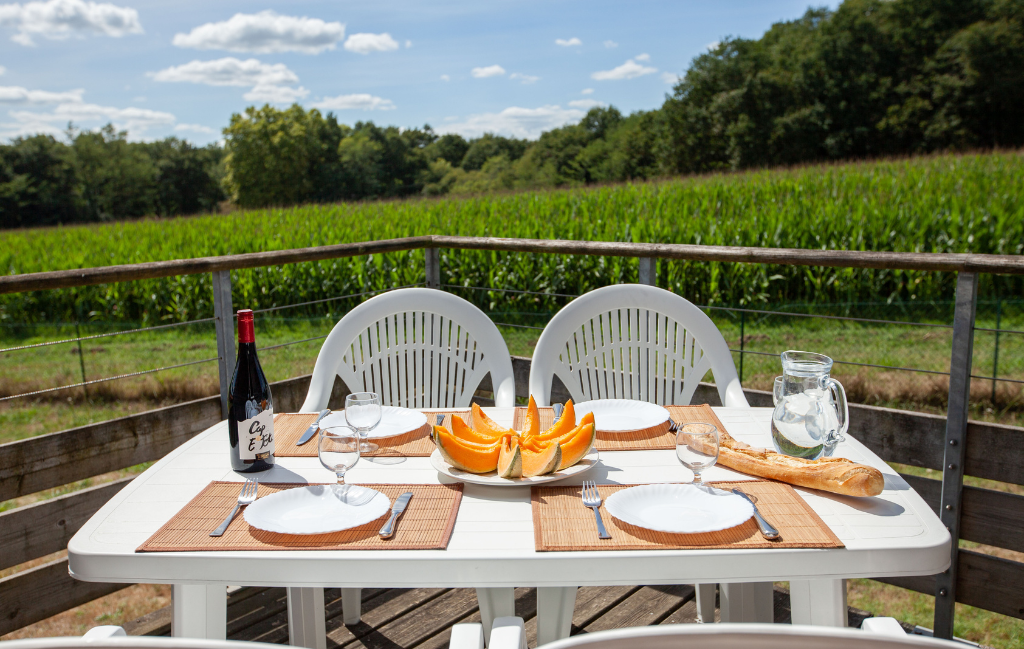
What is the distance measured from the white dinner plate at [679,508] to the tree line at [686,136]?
674 inches

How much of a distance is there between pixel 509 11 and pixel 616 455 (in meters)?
14.0

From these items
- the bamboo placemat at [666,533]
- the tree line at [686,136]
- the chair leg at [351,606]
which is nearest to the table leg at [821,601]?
the bamboo placemat at [666,533]

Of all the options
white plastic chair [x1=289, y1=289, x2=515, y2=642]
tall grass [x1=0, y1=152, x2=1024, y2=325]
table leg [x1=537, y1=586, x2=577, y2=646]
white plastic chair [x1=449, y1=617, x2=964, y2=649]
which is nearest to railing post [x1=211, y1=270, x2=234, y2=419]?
white plastic chair [x1=289, y1=289, x2=515, y2=642]

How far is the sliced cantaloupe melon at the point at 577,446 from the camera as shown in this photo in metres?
1.21

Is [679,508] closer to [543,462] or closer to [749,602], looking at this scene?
[543,462]

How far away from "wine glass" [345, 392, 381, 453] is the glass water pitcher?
0.75m

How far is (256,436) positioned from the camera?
50.1 inches

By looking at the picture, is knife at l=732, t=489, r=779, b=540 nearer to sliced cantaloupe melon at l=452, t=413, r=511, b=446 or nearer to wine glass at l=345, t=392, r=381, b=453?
sliced cantaloupe melon at l=452, t=413, r=511, b=446

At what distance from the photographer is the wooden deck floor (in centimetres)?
190

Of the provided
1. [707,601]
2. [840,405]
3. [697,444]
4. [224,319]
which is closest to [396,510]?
[697,444]

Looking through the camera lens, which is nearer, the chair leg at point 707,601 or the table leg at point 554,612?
the table leg at point 554,612

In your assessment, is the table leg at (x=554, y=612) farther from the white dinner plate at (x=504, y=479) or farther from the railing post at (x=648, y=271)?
the railing post at (x=648, y=271)

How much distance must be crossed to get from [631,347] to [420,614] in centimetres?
99

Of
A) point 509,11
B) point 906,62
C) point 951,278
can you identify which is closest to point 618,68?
point 906,62
